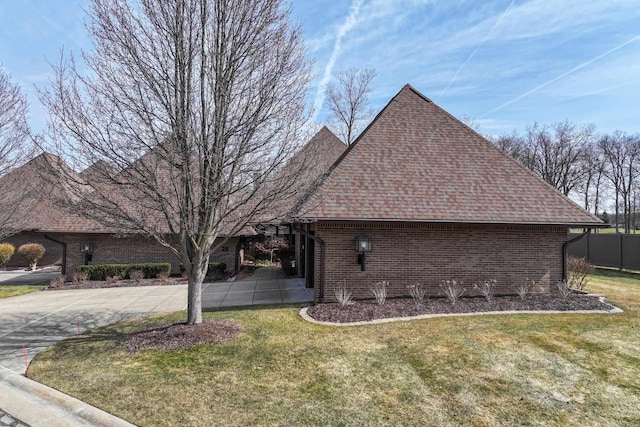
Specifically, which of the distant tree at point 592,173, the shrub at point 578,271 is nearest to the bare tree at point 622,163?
the distant tree at point 592,173

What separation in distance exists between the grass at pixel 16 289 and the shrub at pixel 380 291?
13.2 metres

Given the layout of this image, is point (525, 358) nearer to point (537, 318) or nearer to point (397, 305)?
point (537, 318)

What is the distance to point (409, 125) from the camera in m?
12.6

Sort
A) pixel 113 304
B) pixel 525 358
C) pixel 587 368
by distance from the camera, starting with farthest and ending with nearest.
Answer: pixel 113 304 → pixel 525 358 → pixel 587 368

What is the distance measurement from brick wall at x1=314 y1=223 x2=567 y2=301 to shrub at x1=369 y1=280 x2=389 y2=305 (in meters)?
0.15

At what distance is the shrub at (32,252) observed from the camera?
19031 millimetres

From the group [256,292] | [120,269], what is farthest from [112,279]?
[256,292]

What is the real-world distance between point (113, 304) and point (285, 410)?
28.7 ft

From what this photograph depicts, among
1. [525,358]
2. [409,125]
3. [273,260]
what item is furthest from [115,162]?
[273,260]

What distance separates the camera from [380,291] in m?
9.59

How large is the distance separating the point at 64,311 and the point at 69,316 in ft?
2.62

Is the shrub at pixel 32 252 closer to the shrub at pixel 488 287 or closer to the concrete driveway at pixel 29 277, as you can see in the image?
the concrete driveway at pixel 29 277

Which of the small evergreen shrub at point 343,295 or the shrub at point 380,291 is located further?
the shrub at point 380,291

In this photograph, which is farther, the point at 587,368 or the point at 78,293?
the point at 78,293
